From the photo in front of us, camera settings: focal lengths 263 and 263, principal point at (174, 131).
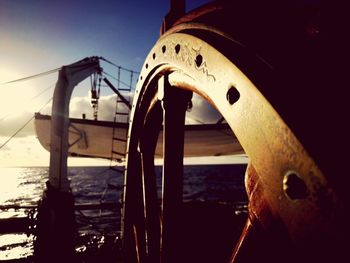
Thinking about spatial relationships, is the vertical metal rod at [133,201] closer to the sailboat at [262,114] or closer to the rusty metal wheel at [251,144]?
the sailboat at [262,114]

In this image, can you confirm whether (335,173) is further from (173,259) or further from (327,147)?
(173,259)

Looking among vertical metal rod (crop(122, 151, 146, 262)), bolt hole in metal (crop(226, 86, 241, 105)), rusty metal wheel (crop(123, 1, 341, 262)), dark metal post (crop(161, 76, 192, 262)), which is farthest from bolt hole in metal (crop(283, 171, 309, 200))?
vertical metal rod (crop(122, 151, 146, 262))

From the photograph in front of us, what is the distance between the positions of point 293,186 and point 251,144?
0.71 feet

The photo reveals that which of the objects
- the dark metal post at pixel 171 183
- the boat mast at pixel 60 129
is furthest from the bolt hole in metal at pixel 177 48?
the boat mast at pixel 60 129

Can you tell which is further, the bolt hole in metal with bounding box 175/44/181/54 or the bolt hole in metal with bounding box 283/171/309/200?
the bolt hole in metal with bounding box 175/44/181/54

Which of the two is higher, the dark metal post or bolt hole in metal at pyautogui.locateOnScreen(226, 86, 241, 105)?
bolt hole in metal at pyautogui.locateOnScreen(226, 86, 241, 105)

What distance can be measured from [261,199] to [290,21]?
2.38 feet

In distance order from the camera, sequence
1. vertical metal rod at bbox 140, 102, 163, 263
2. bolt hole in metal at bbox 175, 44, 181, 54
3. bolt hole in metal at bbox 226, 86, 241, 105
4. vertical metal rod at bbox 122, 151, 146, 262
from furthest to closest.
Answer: vertical metal rod at bbox 122, 151, 146, 262 < vertical metal rod at bbox 140, 102, 163, 263 < bolt hole in metal at bbox 175, 44, 181, 54 < bolt hole in metal at bbox 226, 86, 241, 105

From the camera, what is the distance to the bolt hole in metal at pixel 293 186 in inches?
28.7

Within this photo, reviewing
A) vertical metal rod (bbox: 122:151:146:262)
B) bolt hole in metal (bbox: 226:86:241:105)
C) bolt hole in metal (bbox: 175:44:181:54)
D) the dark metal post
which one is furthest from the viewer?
vertical metal rod (bbox: 122:151:146:262)

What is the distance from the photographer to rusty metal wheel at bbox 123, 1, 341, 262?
27.9 inches

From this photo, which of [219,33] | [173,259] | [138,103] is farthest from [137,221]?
[219,33]

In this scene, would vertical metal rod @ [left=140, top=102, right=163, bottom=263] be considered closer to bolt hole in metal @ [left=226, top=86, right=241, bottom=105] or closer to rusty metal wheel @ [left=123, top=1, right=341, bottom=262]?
rusty metal wheel @ [left=123, top=1, right=341, bottom=262]

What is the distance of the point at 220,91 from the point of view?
1126 millimetres
